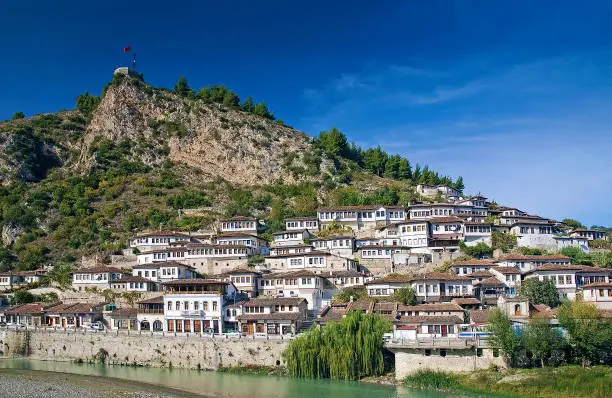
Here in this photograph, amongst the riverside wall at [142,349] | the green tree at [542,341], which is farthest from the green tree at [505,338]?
the riverside wall at [142,349]

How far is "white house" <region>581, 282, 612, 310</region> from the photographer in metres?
52.0

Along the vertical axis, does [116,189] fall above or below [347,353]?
above

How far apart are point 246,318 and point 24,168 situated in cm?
8030

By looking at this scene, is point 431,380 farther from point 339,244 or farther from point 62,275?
point 62,275

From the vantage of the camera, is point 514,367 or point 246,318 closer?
point 514,367

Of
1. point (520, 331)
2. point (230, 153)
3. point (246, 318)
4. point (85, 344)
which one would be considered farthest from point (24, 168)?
point (520, 331)

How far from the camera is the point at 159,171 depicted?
4434 inches

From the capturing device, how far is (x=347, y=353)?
4316 cm

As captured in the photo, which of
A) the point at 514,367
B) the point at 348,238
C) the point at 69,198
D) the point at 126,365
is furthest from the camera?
the point at 69,198

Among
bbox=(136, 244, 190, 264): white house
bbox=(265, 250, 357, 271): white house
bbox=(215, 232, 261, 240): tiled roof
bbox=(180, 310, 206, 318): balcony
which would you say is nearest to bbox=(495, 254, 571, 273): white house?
bbox=(265, 250, 357, 271): white house

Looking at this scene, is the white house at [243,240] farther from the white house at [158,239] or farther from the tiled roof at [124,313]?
the tiled roof at [124,313]

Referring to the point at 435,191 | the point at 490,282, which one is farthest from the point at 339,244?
the point at 435,191

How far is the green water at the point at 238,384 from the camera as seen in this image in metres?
40.0

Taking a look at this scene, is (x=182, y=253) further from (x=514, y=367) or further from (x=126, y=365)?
(x=514, y=367)
